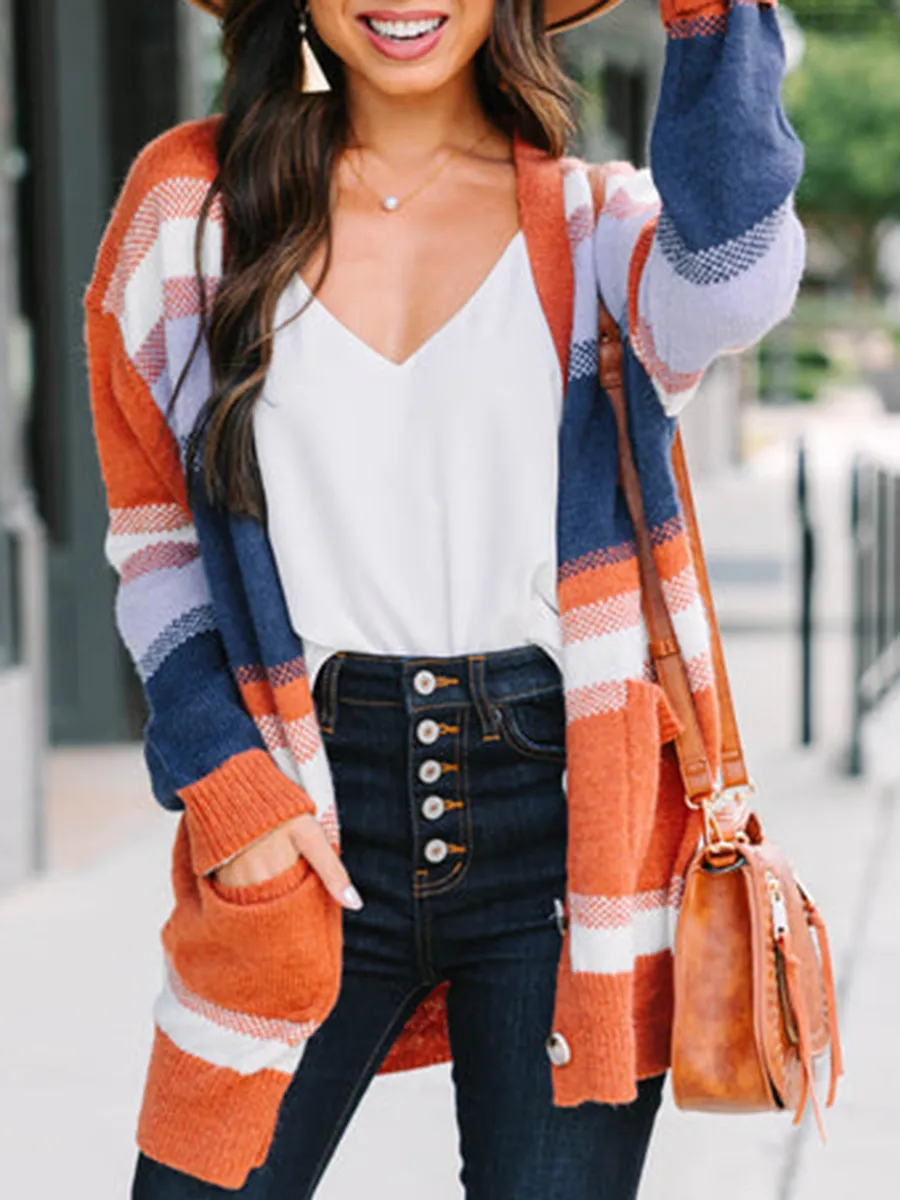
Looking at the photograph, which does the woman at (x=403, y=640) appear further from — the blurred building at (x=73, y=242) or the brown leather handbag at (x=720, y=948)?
the blurred building at (x=73, y=242)

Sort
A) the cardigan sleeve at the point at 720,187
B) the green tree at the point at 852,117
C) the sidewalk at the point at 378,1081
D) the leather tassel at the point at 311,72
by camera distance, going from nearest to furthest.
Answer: the cardigan sleeve at the point at 720,187
the leather tassel at the point at 311,72
the sidewalk at the point at 378,1081
the green tree at the point at 852,117

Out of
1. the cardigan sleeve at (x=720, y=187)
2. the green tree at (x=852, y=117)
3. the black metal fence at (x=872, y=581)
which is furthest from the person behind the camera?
the green tree at (x=852, y=117)

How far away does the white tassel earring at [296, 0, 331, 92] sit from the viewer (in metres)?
2.39

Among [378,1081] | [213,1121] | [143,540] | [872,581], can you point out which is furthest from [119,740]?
[213,1121]

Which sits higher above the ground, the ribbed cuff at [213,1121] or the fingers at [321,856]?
the fingers at [321,856]

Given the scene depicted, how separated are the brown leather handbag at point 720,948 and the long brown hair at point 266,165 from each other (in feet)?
1.03

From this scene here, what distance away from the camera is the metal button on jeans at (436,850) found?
2.21 metres

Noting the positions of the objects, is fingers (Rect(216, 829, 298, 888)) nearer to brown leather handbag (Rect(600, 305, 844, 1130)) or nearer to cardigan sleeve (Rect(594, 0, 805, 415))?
brown leather handbag (Rect(600, 305, 844, 1130))

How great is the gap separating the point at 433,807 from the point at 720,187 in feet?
2.17

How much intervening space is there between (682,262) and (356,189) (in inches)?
18.0

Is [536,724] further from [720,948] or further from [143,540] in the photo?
[143,540]

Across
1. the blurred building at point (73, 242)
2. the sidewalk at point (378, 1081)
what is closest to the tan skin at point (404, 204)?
the sidewalk at point (378, 1081)

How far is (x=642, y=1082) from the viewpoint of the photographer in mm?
2256

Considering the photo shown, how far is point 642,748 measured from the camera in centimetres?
217
